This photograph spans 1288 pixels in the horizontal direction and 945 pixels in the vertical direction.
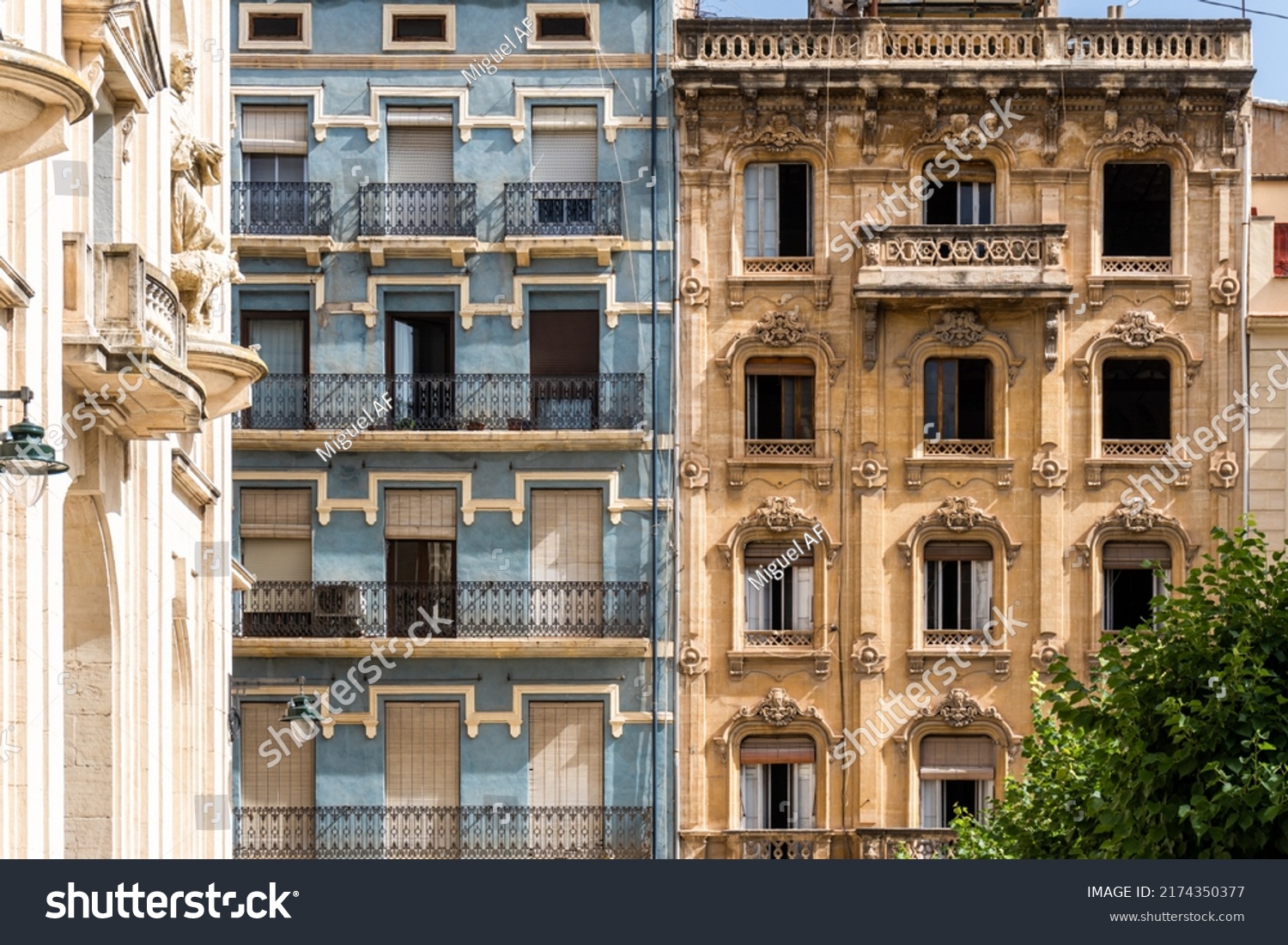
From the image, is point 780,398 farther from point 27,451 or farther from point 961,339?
point 27,451

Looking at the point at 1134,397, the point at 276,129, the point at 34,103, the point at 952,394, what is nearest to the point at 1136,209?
the point at 1134,397

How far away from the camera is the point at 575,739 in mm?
37594

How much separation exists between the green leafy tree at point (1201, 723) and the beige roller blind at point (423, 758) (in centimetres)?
1729

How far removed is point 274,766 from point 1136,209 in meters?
16.7

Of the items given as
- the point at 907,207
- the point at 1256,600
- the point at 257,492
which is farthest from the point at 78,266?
the point at 907,207

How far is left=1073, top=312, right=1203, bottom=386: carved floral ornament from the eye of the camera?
37938 mm

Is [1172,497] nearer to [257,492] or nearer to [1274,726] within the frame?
[257,492]

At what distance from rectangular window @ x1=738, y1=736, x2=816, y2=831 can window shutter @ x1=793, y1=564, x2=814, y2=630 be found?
73.2 inches

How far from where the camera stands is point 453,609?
37562 mm

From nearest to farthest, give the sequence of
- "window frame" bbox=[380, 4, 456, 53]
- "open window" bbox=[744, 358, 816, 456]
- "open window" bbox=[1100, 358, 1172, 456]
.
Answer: "open window" bbox=[744, 358, 816, 456]
"open window" bbox=[1100, 358, 1172, 456]
"window frame" bbox=[380, 4, 456, 53]

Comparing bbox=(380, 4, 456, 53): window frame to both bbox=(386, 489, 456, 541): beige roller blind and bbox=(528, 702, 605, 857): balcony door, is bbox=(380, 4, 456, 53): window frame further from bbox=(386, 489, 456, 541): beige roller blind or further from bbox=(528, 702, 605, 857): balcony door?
bbox=(528, 702, 605, 857): balcony door

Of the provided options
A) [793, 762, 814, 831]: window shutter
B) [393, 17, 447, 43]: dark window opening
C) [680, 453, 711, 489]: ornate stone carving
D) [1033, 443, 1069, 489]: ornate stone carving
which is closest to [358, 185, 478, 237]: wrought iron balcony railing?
Answer: [393, 17, 447, 43]: dark window opening

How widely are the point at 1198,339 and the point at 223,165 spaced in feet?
58.6

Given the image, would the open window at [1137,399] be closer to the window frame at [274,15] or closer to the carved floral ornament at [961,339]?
the carved floral ornament at [961,339]
